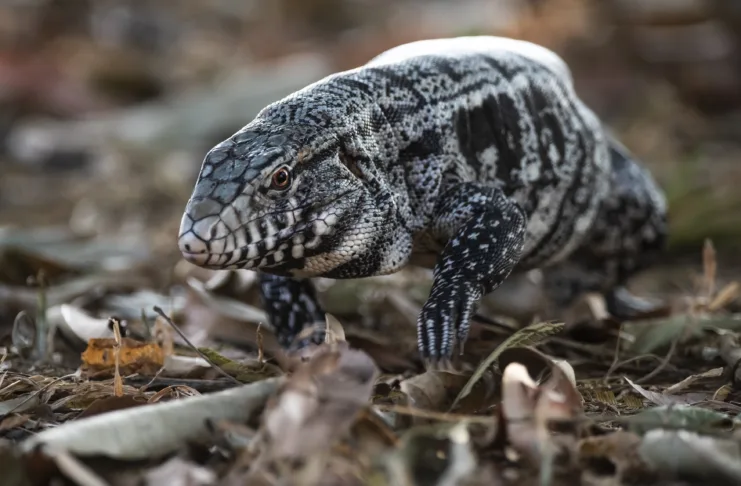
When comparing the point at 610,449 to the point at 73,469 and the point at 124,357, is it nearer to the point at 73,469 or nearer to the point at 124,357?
the point at 73,469

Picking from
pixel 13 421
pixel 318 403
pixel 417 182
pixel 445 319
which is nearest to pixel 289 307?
pixel 417 182

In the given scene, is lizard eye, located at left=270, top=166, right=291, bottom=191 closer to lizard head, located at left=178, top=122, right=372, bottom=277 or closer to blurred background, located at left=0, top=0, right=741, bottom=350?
lizard head, located at left=178, top=122, right=372, bottom=277

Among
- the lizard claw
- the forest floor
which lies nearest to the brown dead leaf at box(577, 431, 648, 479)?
the forest floor

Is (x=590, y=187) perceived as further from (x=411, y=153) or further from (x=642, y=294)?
(x=642, y=294)

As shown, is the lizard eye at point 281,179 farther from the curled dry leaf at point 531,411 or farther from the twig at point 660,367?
the twig at point 660,367

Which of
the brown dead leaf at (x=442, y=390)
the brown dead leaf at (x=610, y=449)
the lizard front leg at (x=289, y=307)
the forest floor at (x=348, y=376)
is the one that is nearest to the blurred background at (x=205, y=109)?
the forest floor at (x=348, y=376)

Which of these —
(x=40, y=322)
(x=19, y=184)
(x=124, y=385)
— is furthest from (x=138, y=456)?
(x=19, y=184)
